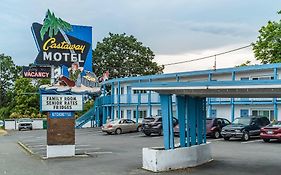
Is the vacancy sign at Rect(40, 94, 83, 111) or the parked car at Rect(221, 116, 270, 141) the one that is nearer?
the vacancy sign at Rect(40, 94, 83, 111)

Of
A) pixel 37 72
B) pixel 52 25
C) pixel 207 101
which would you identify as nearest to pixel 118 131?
pixel 207 101

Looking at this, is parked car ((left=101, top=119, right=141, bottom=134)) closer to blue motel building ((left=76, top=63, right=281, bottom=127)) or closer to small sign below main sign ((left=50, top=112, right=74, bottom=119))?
blue motel building ((left=76, top=63, right=281, bottom=127))

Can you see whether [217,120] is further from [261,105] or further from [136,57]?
[136,57]

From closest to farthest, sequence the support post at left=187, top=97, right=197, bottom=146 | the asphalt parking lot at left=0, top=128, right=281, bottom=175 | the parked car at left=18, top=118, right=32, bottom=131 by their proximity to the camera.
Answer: the asphalt parking lot at left=0, top=128, right=281, bottom=175, the support post at left=187, top=97, right=197, bottom=146, the parked car at left=18, top=118, right=32, bottom=131

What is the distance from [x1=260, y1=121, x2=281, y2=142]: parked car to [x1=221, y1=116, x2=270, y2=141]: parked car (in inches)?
54.0

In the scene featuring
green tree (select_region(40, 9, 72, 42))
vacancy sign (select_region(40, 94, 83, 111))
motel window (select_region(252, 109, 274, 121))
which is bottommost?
motel window (select_region(252, 109, 274, 121))

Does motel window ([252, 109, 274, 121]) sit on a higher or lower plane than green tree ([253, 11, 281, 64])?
lower

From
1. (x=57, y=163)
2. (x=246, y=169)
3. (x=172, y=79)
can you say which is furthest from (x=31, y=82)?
(x=246, y=169)

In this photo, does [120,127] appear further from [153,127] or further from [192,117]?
[192,117]

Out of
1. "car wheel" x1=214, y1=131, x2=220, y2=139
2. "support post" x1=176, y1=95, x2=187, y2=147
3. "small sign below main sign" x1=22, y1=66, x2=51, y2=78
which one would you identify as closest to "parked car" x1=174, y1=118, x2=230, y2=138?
"car wheel" x1=214, y1=131, x2=220, y2=139

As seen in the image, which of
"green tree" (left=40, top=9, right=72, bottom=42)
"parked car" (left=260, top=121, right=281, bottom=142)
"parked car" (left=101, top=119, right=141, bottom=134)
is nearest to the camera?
"green tree" (left=40, top=9, right=72, bottom=42)

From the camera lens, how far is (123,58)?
6731cm

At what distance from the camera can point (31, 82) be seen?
231 ft

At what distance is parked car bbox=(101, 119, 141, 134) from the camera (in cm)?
3597
